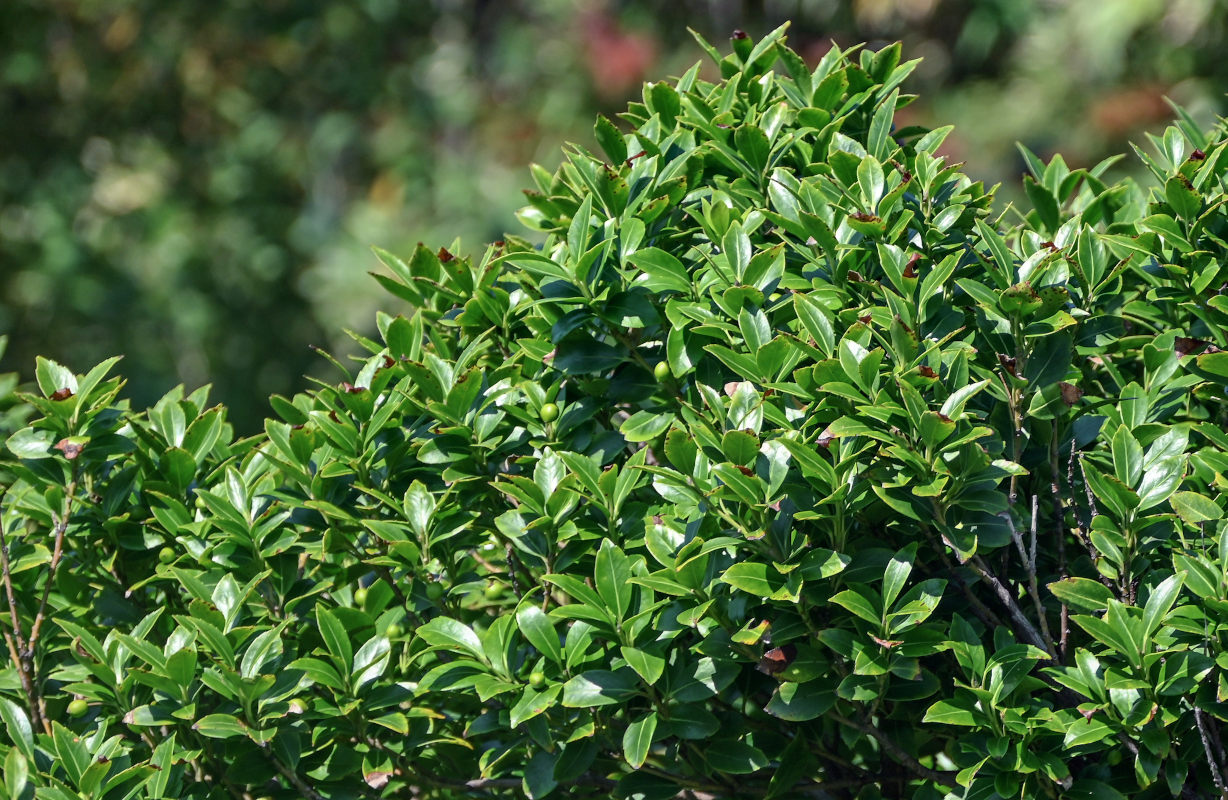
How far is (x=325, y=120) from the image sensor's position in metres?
10.7

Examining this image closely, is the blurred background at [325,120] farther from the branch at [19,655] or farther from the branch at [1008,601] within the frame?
the branch at [1008,601]

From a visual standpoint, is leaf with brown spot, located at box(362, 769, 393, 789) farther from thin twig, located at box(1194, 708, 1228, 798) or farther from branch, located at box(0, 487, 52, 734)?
thin twig, located at box(1194, 708, 1228, 798)

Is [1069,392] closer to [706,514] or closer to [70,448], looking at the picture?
[706,514]

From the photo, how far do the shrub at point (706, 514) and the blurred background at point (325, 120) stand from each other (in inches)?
263

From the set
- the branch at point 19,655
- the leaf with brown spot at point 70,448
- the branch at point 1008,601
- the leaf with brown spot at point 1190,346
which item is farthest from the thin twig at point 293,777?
the leaf with brown spot at point 1190,346

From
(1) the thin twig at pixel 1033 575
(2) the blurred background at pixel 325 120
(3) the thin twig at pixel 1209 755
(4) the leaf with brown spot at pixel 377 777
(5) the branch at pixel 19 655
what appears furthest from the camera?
(2) the blurred background at pixel 325 120

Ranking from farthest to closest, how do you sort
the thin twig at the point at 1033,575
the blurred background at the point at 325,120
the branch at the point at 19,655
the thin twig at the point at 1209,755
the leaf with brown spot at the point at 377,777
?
the blurred background at the point at 325,120
the branch at the point at 19,655
the leaf with brown spot at the point at 377,777
the thin twig at the point at 1033,575
the thin twig at the point at 1209,755

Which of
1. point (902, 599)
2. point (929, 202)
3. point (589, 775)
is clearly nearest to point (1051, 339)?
point (929, 202)

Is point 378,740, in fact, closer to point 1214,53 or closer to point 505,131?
point 1214,53

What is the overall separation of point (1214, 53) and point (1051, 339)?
28.3 feet

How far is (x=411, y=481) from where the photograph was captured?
1.78 m

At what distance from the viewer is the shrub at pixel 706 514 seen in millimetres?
1467

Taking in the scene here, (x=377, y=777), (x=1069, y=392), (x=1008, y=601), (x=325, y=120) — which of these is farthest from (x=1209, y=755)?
(x=325, y=120)

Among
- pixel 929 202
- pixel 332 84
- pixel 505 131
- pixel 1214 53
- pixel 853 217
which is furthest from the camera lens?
pixel 505 131
